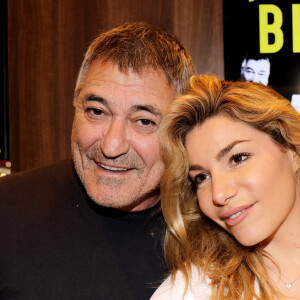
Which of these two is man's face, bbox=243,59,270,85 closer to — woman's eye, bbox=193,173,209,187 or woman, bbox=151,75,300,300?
woman, bbox=151,75,300,300

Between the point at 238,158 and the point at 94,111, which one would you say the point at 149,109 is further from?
the point at 238,158

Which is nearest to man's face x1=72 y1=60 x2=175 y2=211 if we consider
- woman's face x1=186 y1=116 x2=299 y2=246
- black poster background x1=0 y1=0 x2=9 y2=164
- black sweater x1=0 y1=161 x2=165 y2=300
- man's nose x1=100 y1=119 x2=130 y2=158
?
man's nose x1=100 y1=119 x2=130 y2=158

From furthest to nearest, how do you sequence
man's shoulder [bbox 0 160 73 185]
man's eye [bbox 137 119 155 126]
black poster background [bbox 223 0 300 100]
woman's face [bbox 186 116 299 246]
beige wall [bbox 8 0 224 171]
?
1. beige wall [bbox 8 0 224 171]
2. black poster background [bbox 223 0 300 100]
3. man's shoulder [bbox 0 160 73 185]
4. man's eye [bbox 137 119 155 126]
5. woman's face [bbox 186 116 299 246]

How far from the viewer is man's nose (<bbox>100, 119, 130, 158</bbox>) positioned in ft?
6.35

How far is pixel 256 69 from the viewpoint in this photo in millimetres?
2775

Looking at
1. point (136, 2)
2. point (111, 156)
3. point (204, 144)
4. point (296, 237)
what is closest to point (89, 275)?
point (111, 156)

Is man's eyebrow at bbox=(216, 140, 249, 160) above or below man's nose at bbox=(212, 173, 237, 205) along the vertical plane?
above

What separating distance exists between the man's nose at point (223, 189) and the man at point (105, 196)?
0.34 meters

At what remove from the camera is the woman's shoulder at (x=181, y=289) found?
1929 mm

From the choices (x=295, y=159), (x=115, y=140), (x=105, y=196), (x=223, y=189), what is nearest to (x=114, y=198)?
(x=105, y=196)

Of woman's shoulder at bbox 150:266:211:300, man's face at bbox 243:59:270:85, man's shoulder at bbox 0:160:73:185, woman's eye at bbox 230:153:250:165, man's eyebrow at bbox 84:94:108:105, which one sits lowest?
woman's shoulder at bbox 150:266:211:300

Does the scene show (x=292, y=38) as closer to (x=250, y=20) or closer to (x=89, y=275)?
(x=250, y=20)

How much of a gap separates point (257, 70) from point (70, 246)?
57.1 inches

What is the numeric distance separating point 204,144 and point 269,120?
256 millimetres
